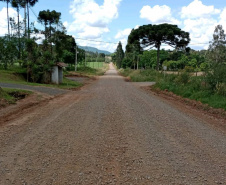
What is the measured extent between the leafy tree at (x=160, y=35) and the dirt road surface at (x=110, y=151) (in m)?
30.1

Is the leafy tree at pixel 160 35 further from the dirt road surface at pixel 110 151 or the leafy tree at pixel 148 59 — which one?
the leafy tree at pixel 148 59

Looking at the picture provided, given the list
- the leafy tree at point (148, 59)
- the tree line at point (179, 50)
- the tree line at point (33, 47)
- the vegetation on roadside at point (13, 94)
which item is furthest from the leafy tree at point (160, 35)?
the leafy tree at point (148, 59)

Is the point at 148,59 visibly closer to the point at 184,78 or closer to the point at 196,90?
the point at 184,78

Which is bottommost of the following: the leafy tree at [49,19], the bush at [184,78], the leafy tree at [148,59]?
the bush at [184,78]

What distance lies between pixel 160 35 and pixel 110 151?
1324 inches

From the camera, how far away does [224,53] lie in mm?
50656

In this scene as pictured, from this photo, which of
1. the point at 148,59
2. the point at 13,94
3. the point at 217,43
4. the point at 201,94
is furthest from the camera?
the point at 148,59

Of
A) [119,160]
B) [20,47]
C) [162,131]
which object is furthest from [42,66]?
[119,160]

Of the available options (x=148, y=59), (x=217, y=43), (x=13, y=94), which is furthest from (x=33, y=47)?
(x=148, y=59)

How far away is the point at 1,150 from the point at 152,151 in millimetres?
3002

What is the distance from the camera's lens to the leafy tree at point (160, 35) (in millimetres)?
35719

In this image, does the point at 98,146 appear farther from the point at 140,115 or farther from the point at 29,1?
the point at 29,1

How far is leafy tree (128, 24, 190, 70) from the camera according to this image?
35.7m

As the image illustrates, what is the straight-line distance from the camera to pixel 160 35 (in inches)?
1422
